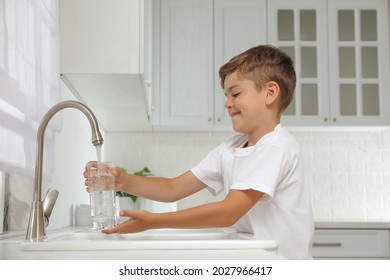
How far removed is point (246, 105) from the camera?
1.62 meters

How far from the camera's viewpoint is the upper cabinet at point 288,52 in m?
3.56

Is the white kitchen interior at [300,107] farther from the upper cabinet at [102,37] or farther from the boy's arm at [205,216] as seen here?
the boy's arm at [205,216]

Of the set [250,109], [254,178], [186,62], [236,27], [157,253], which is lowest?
[157,253]

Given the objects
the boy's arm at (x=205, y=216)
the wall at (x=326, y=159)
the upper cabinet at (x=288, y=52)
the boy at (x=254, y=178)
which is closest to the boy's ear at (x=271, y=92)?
the boy at (x=254, y=178)

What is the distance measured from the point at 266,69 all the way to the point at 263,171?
1.19 ft

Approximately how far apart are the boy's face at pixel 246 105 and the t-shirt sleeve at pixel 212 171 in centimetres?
15

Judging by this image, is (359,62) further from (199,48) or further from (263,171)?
(263,171)

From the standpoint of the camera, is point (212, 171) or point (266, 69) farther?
point (212, 171)

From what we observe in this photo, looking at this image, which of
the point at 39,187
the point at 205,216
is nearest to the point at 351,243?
the point at 205,216

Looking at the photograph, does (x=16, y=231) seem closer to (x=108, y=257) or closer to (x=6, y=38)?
(x=6, y=38)

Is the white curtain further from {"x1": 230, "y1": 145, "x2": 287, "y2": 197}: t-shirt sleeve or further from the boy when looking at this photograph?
{"x1": 230, "y1": 145, "x2": 287, "y2": 197}: t-shirt sleeve

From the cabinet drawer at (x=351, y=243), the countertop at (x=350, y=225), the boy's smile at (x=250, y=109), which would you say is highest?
the boy's smile at (x=250, y=109)
